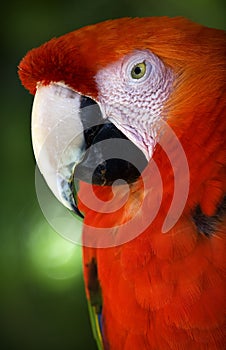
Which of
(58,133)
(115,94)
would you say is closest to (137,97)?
(115,94)

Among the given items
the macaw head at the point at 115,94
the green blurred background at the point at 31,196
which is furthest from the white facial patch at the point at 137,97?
the green blurred background at the point at 31,196

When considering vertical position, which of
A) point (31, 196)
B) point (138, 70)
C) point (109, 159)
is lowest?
point (31, 196)

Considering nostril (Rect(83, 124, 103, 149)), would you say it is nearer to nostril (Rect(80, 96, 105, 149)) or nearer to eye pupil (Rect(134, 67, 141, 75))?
nostril (Rect(80, 96, 105, 149))

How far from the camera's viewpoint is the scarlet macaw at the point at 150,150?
710 mm

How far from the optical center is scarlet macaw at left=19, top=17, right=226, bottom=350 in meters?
0.71

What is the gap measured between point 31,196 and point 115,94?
1.77 ft

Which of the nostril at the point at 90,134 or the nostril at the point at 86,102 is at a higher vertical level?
the nostril at the point at 86,102

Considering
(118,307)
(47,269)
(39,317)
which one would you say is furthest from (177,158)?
(39,317)

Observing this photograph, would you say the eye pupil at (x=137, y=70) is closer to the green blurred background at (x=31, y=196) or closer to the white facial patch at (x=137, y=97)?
the white facial patch at (x=137, y=97)

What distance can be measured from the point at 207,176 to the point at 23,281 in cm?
68

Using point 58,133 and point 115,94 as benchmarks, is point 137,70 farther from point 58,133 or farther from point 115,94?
point 58,133

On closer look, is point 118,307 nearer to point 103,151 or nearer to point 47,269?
point 103,151

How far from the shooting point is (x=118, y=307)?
812 mm

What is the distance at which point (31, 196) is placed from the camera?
124 cm
